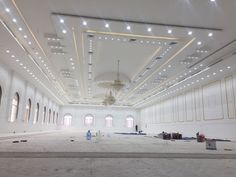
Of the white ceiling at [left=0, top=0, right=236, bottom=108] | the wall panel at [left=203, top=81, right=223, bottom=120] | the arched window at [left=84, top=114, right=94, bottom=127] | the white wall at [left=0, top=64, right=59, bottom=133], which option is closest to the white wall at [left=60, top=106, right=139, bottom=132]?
the arched window at [left=84, top=114, right=94, bottom=127]

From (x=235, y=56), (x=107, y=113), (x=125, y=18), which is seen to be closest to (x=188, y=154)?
(x=125, y=18)

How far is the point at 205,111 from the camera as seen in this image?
18641 mm

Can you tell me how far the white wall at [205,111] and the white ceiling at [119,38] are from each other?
1357mm

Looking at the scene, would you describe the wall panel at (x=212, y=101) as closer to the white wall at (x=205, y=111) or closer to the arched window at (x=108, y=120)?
the white wall at (x=205, y=111)

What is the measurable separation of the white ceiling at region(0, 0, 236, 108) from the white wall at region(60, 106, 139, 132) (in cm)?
2181

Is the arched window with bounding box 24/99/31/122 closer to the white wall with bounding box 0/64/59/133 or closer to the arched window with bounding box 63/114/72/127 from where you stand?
the white wall with bounding box 0/64/59/133

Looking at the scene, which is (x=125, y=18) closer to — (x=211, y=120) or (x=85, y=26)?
(x=85, y=26)

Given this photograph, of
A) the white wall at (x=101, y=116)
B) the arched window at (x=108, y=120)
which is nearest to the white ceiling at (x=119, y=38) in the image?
the white wall at (x=101, y=116)

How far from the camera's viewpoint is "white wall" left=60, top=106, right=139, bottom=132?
125 ft

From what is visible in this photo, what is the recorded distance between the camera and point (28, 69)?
52.5ft

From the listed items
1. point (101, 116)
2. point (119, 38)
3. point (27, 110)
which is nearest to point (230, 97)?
point (119, 38)

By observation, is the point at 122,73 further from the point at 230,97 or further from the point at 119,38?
the point at 230,97

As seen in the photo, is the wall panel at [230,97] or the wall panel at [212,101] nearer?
the wall panel at [230,97]

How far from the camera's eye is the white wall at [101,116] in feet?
125
